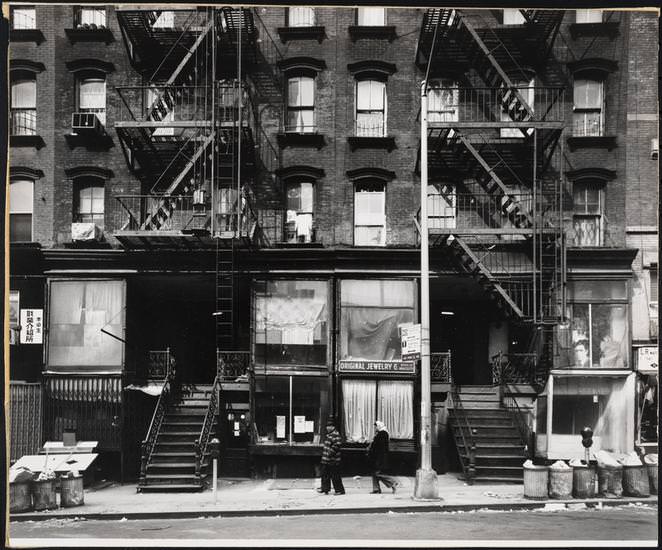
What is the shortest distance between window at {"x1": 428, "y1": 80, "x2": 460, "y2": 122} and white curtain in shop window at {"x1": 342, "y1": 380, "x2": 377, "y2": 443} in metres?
7.43

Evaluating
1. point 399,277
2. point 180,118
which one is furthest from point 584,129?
point 180,118

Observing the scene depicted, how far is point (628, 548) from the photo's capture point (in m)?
12.9

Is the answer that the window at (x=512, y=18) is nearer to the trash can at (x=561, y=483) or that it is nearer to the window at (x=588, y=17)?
the window at (x=588, y=17)

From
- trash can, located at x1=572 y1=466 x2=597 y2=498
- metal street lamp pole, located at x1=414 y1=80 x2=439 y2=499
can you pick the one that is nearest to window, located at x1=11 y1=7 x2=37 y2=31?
metal street lamp pole, located at x1=414 y1=80 x2=439 y2=499

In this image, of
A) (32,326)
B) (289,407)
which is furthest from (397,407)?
(32,326)

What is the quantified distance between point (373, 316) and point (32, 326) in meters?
9.05

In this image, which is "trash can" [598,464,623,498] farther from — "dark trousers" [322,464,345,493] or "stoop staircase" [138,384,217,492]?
"stoop staircase" [138,384,217,492]

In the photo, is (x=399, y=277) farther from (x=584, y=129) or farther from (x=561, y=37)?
(x=561, y=37)

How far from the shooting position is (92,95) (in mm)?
22422

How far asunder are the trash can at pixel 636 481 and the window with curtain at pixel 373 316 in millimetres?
6531

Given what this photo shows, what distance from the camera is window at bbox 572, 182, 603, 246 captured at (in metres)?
21.9

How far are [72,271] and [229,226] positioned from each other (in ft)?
14.5

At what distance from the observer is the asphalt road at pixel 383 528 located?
13844 millimetres

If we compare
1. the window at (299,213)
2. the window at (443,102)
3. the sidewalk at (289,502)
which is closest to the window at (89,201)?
the window at (299,213)
